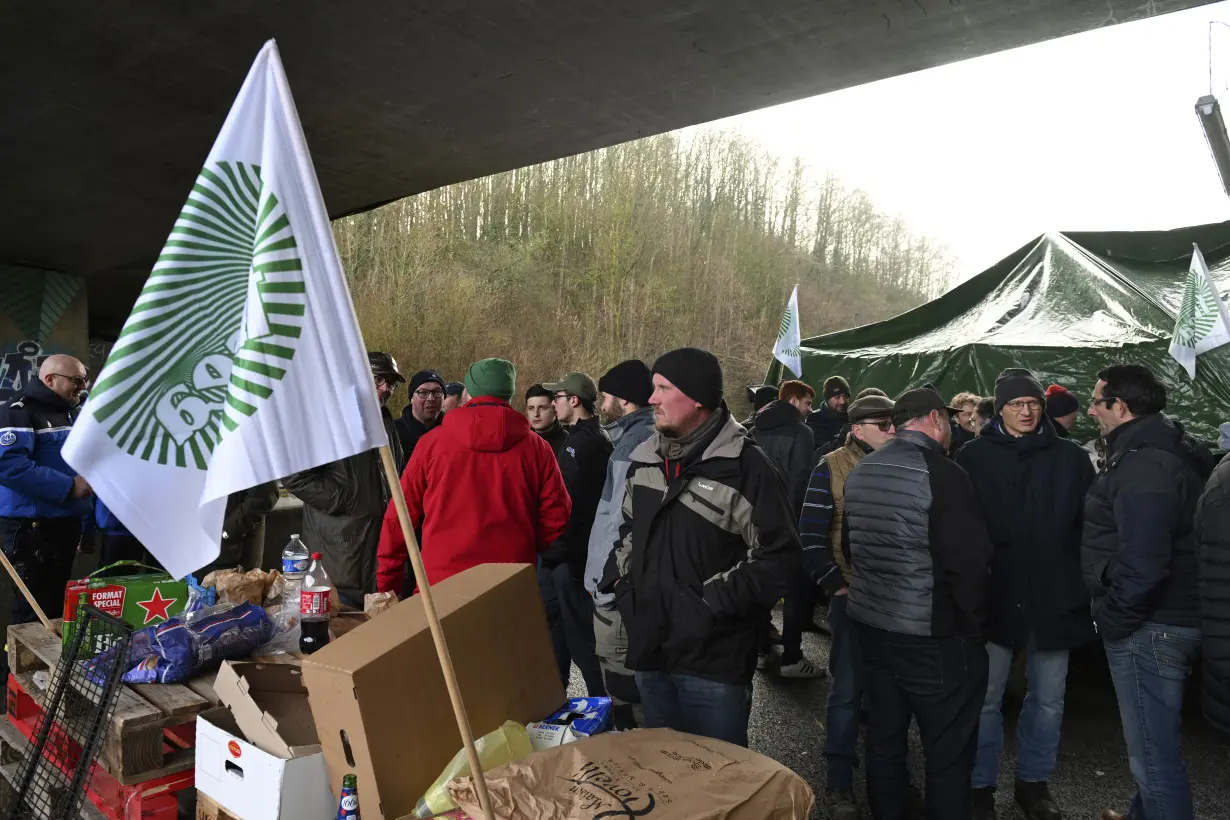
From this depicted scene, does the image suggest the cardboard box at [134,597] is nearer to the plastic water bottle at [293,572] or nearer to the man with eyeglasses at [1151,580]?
the plastic water bottle at [293,572]

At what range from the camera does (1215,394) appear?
709cm

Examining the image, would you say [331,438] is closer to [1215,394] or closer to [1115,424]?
[1115,424]

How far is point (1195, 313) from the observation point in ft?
23.2

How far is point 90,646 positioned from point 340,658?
1.19 metres

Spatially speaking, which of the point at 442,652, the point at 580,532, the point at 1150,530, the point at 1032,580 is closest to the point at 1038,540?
the point at 1032,580

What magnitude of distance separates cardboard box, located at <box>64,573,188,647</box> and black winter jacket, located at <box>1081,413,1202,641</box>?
381 centimetres

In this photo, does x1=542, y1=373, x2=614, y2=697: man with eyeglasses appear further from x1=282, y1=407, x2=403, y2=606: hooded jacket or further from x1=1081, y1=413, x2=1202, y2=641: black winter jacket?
x1=1081, y1=413, x2=1202, y2=641: black winter jacket

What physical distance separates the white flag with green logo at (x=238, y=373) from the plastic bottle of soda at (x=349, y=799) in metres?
0.67

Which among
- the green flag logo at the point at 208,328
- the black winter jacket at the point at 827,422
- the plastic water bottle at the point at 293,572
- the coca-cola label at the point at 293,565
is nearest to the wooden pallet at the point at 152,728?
the plastic water bottle at the point at 293,572

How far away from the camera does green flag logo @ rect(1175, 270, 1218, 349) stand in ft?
22.8

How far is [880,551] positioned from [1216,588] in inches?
45.7

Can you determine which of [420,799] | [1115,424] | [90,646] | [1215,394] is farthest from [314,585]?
[1215,394]

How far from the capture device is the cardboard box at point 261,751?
1994 millimetres

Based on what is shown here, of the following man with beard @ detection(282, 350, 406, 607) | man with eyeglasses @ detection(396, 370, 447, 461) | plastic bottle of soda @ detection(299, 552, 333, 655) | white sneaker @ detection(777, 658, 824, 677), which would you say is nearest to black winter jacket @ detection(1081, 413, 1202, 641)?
white sneaker @ detection(777, 658, 824, 677)
